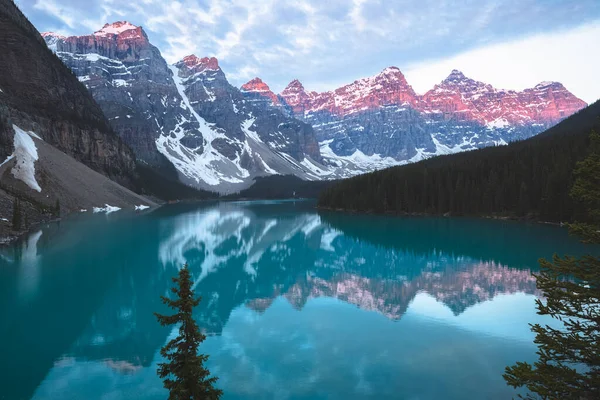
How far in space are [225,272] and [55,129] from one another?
122 metres

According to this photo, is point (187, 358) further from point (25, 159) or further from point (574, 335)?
point (25, 159)

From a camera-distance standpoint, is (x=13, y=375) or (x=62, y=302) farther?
(x=62, y=302)

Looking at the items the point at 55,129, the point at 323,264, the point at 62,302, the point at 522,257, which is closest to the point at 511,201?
the point at 522,257

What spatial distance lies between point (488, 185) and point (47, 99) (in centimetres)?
13624

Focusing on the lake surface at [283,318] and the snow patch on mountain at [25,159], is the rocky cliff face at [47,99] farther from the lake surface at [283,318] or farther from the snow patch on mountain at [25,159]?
the lake surface at [283,318]

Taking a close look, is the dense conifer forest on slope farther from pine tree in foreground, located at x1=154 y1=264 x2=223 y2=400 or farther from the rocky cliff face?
the rocky cliff face

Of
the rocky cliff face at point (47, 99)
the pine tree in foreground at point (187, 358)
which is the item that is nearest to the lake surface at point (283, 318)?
the pine tree in foreground at point (187, 358)

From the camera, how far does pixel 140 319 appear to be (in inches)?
856

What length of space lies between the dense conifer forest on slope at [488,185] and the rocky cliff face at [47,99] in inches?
3659

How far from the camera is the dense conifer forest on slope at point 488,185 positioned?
7131cm

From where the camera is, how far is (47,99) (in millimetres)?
130625

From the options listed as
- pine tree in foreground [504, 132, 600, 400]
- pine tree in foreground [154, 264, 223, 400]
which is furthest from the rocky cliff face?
pine tree in foreground [504, 132, 600, 400]

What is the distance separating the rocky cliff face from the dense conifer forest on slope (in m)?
92.9

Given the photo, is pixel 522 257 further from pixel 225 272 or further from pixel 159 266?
pixel 159 266
